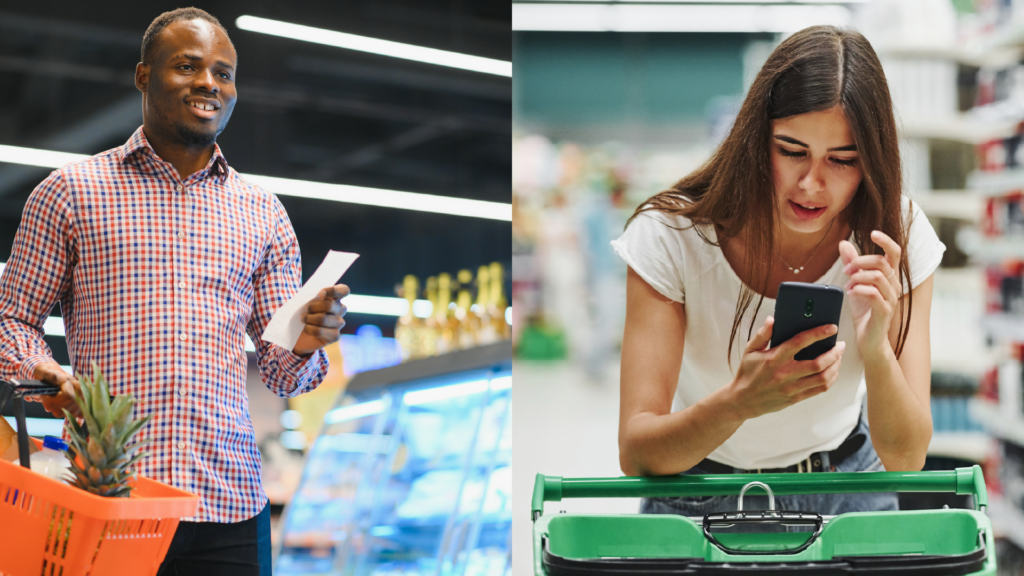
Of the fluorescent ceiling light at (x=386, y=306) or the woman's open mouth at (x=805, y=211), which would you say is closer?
the woman's open mouth at (x=805, y=211)

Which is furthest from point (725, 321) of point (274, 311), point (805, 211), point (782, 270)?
point (274, 311)

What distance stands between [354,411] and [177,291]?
2438 millimetres

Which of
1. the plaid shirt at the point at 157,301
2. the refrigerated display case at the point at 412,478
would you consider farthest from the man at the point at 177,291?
the refrigerated display case at the point at 412,478

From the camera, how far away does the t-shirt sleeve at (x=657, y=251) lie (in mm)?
1586

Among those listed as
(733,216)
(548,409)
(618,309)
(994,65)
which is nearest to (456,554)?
(733,216)

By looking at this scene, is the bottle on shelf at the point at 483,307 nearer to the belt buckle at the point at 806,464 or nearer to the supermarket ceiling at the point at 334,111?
the supermarket ceiling at the point at 334,111

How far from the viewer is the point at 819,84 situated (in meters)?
1.48

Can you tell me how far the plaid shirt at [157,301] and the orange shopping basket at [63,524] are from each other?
0.98ft

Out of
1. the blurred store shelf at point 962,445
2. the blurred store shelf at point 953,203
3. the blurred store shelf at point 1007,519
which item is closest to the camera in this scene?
the blurred store shelf at point 1007,519

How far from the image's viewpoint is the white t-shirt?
161 cm

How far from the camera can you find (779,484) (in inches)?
57.7

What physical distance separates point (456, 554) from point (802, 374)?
259 cm

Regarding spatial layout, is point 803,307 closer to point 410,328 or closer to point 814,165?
point 814,165

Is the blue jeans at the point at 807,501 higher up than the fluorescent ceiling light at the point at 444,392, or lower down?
lower down
